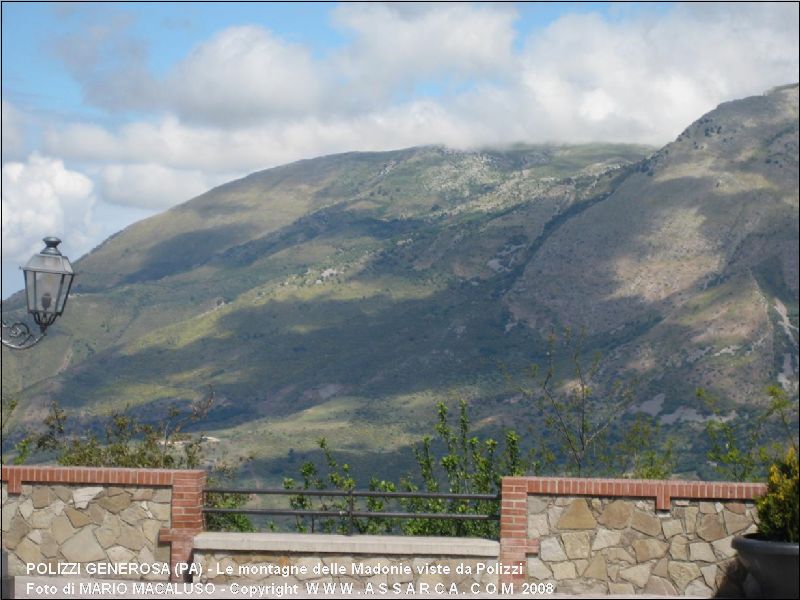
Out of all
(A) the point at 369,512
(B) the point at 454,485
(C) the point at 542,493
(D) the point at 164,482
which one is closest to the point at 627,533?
(C) the point at 542,493

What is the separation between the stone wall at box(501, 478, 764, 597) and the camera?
1080 cm

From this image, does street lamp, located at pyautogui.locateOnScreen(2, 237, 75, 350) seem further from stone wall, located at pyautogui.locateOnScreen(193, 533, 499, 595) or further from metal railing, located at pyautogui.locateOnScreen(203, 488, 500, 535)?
stone wall, located at pyautogui.locateOnScreen(193, 533, 499, 595)

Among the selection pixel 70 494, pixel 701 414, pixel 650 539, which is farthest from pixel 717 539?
pixel 701 414

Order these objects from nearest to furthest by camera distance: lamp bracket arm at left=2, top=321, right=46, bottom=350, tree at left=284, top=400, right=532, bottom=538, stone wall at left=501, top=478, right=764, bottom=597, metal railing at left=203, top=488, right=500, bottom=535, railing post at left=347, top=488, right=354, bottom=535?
lamp bracket arm at left=2, top=321, right=46, bottom=350
stone wall at left=501, top=478, right=764, bottom=597
metal railing at left=203, top=488, right=500, bottom=535
railing post at left=347, top=488, right=354, bottom=535
tree at left=284, top=400, right=532, bottom=538

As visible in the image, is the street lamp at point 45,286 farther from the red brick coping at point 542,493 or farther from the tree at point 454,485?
the red brick coping at point 542,493

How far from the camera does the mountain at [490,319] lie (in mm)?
92125

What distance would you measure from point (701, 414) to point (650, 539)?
75580mm

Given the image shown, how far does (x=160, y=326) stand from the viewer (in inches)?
5837

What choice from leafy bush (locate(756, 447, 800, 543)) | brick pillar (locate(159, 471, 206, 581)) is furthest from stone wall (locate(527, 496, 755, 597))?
brick pillar (locate(159, 471, 206, 581))

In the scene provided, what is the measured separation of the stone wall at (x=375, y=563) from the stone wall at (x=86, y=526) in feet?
2.53

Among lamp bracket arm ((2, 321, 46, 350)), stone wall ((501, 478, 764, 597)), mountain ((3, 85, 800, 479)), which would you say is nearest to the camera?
lamp bracket arm ((2, 321, 46, 350))

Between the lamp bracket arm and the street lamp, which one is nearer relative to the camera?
the street lamp

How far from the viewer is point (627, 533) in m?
Result: 10.9

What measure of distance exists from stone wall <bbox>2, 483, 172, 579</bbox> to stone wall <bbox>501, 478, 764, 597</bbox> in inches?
126
